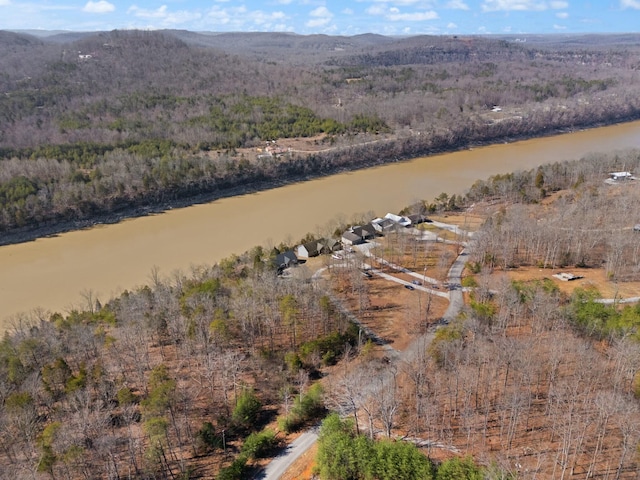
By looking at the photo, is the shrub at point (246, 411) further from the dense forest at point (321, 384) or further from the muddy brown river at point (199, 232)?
the muddy brown river at point (199, 232)

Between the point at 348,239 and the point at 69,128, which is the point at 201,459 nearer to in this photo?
the point at 348,239

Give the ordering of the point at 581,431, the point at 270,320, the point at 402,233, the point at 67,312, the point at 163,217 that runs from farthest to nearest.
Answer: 1. the point at 163,217
2. the point at 402,233
3. the point at 67,312
4. the point at 270,320
5. the point at 581,431

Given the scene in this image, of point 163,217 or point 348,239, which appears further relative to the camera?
point 163,217

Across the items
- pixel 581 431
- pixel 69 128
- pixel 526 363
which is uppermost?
pixel 69 128

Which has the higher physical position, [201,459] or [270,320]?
[270,320]

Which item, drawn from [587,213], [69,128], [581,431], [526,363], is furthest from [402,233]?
[69,128]

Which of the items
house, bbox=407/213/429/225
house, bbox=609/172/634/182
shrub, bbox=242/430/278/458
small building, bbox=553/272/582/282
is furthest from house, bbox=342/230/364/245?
house, bbox=609/172/634/182

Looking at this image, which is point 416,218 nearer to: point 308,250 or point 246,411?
point 308,250
